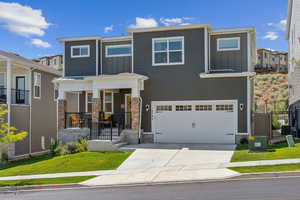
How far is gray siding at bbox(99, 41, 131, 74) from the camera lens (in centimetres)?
2145

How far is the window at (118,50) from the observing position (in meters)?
21.6

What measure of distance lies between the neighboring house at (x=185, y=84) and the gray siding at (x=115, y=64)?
1.05 feet

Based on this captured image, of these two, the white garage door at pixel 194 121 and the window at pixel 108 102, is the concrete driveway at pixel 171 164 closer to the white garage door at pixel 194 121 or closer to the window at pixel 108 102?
the white garage door at pixel 194 121

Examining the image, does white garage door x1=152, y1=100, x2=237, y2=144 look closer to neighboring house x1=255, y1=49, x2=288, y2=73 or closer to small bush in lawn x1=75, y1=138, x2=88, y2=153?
small bush in lawn x1=75, y1=138, x2=88, y2=153

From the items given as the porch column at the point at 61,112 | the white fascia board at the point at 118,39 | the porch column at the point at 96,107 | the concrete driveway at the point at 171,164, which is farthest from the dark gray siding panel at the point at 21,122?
the concrete driveway at the point at 171,164

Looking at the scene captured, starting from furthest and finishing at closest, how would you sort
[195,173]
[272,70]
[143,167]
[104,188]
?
[272,70]
[143,167]
[195,173]
[104,188]

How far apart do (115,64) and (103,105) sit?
303cm

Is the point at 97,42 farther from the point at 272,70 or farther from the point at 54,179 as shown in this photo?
the point at 272,70

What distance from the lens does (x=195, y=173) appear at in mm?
12266

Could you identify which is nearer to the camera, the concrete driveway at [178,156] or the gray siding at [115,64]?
the concrete driveway at [178,156]

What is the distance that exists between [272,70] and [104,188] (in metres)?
54.8

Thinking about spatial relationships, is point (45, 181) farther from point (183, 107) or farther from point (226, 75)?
point (226, 75)

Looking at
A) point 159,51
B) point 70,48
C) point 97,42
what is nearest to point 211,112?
point 159,51

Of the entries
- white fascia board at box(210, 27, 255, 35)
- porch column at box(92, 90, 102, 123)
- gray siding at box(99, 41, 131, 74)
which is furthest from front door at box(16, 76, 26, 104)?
white fascia board at box(210, 27, 255, 35)
